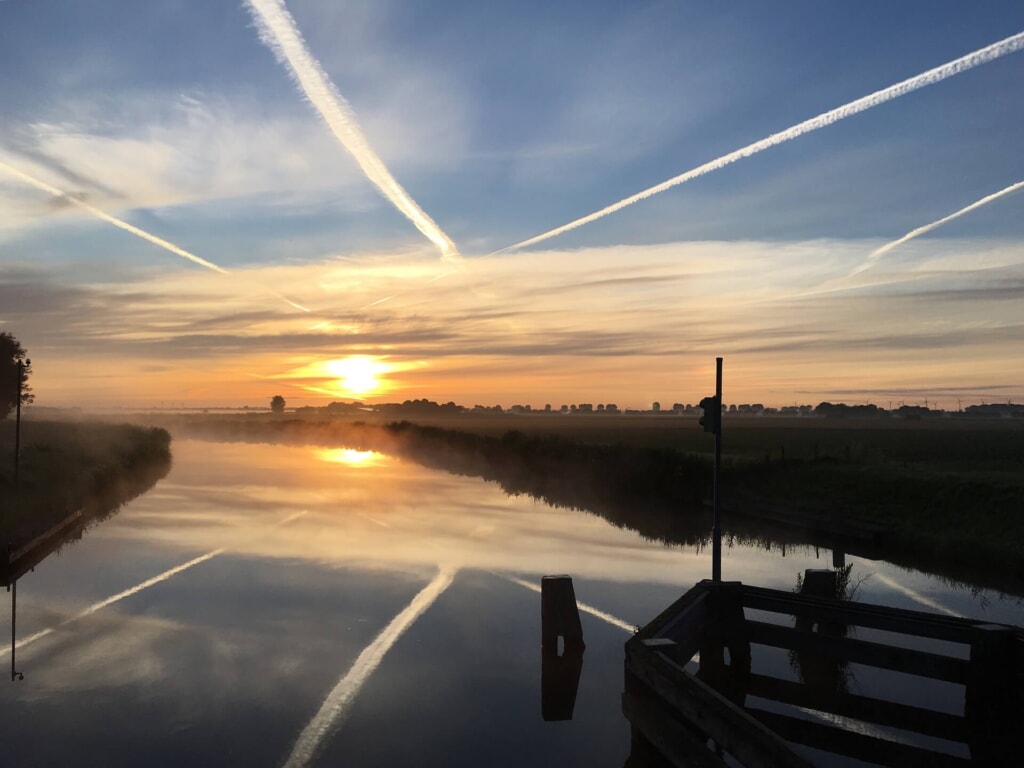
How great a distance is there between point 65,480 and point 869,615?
1332 inches

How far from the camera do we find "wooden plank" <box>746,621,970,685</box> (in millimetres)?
9289

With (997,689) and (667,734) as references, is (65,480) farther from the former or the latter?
(997,689)

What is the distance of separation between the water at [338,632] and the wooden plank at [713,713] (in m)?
2.29

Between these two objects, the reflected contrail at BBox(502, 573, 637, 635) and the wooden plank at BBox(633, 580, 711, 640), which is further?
the reflected contrail at BBox(502, 573, 637, 635)

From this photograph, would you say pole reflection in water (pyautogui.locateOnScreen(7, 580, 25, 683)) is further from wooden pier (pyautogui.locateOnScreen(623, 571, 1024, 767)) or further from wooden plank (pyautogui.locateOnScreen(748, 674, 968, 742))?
wooden plank (pyautogui.locateOnScreen(748, 674, 968, 742))

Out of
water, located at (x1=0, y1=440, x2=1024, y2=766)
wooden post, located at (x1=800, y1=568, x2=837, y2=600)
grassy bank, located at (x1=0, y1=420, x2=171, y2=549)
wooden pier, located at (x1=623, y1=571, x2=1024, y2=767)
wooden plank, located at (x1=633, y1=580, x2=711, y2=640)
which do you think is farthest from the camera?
grassy bank, located at (x1=0, y1=420, x2=171, y2=549)

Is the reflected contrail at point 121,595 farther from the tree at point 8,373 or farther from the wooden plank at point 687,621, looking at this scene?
the tree at point 8,373

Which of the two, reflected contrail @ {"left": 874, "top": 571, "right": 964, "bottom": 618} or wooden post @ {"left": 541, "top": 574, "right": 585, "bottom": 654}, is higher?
wooden post @ {"left": 541, "top": 574, "right": 585, "bottom": 654}

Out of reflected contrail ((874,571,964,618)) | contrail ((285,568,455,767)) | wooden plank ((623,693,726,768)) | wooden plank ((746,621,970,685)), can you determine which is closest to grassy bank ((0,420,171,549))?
contrail ((285,568,455,767))

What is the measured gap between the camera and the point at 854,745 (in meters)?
9.87

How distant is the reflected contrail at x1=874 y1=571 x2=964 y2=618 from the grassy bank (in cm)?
2090

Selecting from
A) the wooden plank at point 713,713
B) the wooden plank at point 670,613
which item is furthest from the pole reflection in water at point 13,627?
the wooden plank at point 713,713

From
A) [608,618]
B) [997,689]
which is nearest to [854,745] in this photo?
[997,689]


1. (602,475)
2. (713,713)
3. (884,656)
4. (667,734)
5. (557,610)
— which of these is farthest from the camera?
(602,475)
